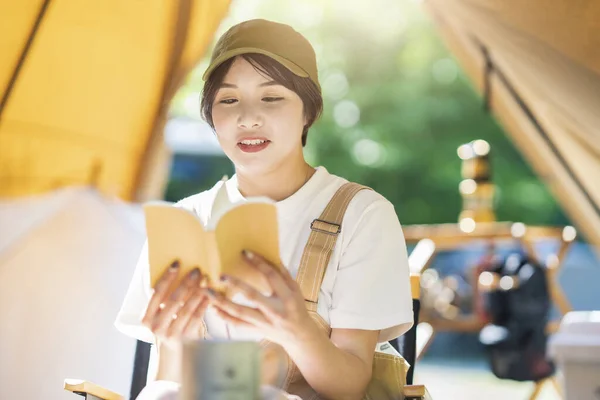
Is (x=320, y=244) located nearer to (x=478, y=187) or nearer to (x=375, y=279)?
(x=375, y=279)

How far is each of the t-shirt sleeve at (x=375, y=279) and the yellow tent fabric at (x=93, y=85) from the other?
1.11 meters

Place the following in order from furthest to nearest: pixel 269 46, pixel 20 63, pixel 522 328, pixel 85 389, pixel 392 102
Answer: pixel 392 102
pixel 522 328
pixel 20 63
pixel 269 46
pixel 85 389

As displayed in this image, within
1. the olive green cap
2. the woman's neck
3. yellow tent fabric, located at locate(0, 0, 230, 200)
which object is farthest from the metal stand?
the olive green cap

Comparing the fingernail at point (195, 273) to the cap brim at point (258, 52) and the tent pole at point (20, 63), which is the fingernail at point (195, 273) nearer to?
the cap brim at point (258, 52)

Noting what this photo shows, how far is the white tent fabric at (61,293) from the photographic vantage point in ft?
6.00

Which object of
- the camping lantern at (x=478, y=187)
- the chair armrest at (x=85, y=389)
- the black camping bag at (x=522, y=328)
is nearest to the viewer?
the chair armrest at (x=85, y=389)

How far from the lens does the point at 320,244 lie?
1138 millimetres

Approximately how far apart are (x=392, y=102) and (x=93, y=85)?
5.70 metres

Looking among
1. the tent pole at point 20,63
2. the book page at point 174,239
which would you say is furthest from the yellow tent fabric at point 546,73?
the book page at point 174,239

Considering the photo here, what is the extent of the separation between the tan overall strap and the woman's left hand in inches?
6.7

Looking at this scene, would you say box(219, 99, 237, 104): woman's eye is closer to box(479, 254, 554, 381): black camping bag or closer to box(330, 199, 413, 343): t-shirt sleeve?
box(330, 199, 413, 343): t-shirt sleeve

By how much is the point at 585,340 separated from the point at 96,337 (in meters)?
1.22

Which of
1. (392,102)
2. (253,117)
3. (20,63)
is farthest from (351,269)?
(392,102)

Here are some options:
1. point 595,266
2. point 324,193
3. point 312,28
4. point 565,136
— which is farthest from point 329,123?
point 324,193
